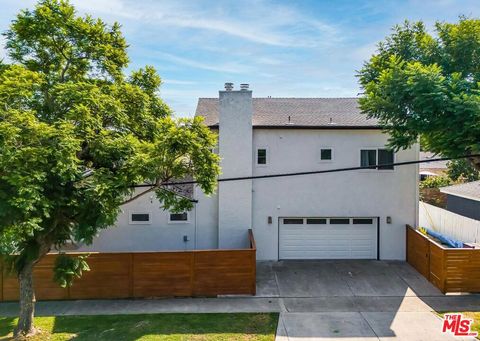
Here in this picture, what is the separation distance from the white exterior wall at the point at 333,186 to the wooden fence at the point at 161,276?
12.3 feet

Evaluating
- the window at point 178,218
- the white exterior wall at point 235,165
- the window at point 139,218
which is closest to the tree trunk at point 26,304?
the window at point 139,218

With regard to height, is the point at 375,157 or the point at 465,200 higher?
the point at 375,157

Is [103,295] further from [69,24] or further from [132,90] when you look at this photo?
[69,24]

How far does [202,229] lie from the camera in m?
15.1

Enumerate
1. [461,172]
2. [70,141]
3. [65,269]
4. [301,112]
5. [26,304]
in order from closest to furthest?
1. [70,141]
2. [26,304]
3. [65,269]
4. [301,112]
5. [461,172]

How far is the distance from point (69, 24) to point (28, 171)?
4.57m

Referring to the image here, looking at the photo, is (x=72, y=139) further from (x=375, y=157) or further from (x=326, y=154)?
(x=375, y=157)

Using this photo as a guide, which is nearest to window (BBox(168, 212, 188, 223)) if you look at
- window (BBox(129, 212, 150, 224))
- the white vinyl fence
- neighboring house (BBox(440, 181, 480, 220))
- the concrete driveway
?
window (BBox(129, 212, 150, 224))

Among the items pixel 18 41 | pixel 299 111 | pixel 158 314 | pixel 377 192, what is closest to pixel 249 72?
pixel 299 111

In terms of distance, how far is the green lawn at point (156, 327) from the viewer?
30.0ft

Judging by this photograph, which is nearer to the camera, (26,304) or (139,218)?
(26,304)

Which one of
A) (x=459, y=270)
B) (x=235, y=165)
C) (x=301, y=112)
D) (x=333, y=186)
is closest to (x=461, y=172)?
(x=333, y=186)

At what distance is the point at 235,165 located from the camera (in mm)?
14914

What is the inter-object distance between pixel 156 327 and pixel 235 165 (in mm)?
7279
